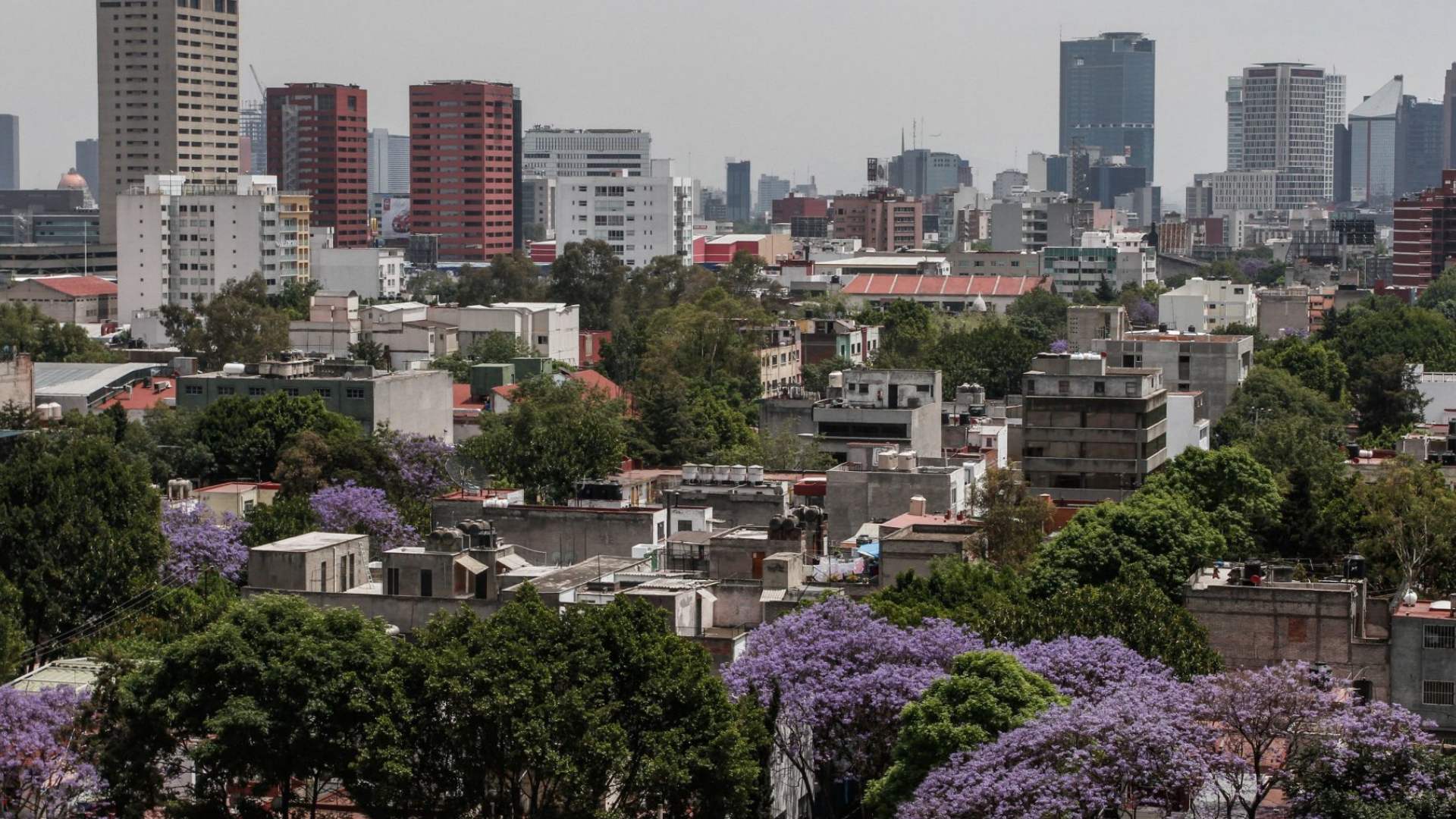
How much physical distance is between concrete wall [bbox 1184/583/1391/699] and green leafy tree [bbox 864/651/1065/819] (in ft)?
29.0

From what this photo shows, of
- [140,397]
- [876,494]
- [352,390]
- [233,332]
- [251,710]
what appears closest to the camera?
[251,710]

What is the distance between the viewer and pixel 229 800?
122 feet

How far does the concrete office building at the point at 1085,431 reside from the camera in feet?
223

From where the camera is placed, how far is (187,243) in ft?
490

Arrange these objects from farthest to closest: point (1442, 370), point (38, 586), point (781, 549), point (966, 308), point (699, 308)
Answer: point (966, 308) → point (699, 308) → point (1442, 370) → point (38, 586) → point (781, 549)

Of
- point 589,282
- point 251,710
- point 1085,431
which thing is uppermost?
point 589,282

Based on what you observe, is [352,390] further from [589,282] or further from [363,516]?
[589,282]

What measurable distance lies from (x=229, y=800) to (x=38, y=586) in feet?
56.8

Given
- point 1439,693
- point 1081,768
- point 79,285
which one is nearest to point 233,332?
point 79,285

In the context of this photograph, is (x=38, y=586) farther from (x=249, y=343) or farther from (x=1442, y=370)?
(x=1442, y=370)

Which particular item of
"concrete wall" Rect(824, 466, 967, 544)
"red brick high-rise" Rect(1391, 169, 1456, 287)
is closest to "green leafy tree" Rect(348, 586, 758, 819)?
"concrete wall" Rect(824, 466, 967, 544)

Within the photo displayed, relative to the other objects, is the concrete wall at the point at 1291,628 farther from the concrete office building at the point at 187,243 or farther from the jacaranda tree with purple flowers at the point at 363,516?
the concrete office building at the point at 187,243

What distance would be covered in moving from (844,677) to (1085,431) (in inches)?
1231

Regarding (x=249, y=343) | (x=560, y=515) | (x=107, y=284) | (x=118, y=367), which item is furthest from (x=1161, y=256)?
(x=560, y=515)
